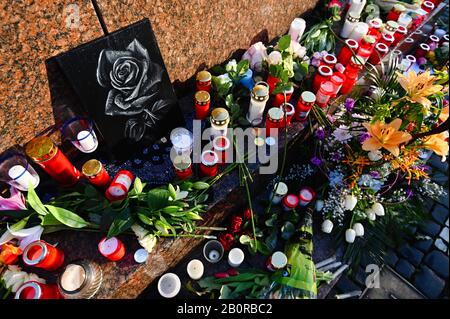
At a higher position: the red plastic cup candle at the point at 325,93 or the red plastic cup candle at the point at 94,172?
the red plastic cup candle at the point at 94,172

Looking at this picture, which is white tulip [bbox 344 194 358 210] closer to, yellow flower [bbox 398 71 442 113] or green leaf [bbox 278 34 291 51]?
A: yellow flower [bbox 398 71 442 113]

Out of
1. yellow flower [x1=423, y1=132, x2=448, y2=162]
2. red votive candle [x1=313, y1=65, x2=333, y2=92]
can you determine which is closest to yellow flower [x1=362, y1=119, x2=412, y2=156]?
yellow flower [x1=423, y1=132, x2=448, y2=162]

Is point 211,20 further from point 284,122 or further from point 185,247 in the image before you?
point 185,247

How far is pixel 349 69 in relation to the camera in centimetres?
242

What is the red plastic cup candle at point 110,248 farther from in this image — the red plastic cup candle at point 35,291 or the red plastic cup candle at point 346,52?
the red plastic cup candle at point 346,52

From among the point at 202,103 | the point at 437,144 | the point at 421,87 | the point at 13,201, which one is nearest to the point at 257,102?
the point at 202,103

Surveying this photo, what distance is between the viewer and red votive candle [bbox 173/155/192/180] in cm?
178

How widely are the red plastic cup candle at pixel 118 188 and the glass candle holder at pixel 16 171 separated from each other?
1.35ft

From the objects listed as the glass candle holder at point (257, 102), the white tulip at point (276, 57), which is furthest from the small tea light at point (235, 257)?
the white tulip at point (276, 57)

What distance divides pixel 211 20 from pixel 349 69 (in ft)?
3.96

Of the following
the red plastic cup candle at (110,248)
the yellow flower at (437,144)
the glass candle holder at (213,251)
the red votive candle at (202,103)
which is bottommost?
the glass candle holder at (213,251)

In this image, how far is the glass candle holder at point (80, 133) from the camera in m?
1.74

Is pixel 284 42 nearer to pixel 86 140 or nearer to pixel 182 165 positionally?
pixel 182 165
